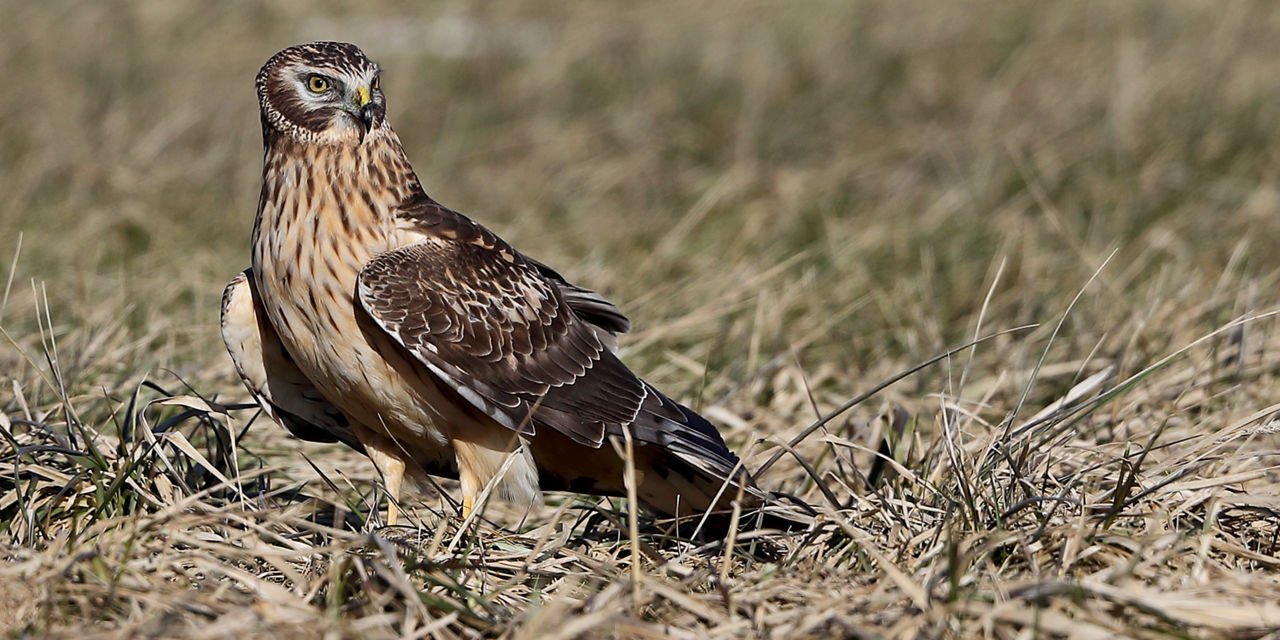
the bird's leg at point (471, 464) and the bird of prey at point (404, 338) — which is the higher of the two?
the bird of prey at point (404, 338)

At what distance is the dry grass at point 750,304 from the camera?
3404mm

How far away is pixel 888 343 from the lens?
21.2 ft

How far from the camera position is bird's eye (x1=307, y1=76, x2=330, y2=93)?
438cm

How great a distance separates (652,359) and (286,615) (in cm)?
318

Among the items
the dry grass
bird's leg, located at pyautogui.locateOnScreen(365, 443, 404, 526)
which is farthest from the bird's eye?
bird's leg, located at pyautogui.locateOnScreen(365, 443, 404, 526)

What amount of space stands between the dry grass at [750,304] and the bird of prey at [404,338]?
9.3 inches

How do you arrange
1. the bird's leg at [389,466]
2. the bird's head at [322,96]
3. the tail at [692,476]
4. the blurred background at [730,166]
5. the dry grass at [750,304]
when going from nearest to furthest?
the dry grass at [750,304]
the tail at [692,476]
the bird's head at [322,96]
the bird's leg at [389,466]
the blurred background at [730,166]

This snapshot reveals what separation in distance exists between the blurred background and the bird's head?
1.25 meters

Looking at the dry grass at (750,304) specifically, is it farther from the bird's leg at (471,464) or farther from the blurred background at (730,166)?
the bird's leg at (471,464)

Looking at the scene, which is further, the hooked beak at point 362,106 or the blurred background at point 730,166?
the blurred background at point 730,166

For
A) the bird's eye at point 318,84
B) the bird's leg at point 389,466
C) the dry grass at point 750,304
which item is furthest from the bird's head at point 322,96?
the bird's leg at point 389,466

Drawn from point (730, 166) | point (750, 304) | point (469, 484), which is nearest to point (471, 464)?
point (469, 484)

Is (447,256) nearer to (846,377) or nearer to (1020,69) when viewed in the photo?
(846,377)

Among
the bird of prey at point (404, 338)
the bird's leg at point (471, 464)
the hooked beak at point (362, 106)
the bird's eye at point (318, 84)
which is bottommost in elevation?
the bird's leg at point (471, 464)
